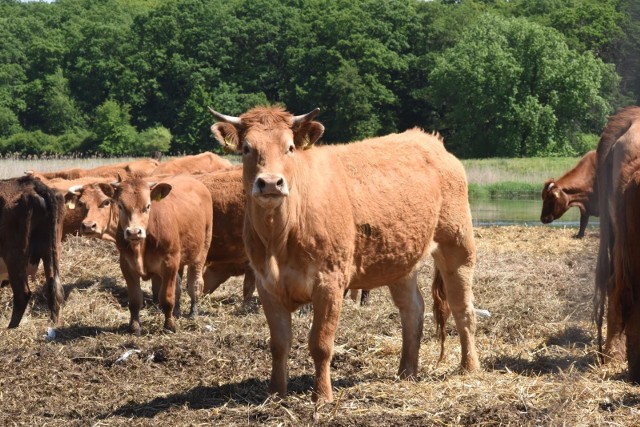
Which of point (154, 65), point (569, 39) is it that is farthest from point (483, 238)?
point (154, 65)

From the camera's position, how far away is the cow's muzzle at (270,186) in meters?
6.73

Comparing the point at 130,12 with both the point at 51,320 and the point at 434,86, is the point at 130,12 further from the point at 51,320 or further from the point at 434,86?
the point at 51,320

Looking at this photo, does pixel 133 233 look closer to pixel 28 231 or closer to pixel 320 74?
pixel 28 231

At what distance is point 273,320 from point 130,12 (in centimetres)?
10796

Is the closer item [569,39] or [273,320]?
[273,320]

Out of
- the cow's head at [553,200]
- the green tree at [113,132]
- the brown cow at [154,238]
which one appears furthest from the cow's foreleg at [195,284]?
the green tree at [113,132]

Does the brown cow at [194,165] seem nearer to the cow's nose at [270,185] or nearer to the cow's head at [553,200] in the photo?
the cow's head at [553,200]

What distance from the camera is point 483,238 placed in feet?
64.1

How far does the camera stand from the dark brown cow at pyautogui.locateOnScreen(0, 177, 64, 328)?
39.1ft

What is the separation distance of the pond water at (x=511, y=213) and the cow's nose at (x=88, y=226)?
12.8 metres

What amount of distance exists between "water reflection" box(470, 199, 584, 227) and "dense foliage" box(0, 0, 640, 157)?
23.6 meters

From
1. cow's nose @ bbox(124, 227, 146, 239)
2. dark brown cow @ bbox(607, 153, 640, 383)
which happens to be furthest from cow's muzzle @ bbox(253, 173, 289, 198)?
cow's nose @ bbox(124, 227, 146, 239)

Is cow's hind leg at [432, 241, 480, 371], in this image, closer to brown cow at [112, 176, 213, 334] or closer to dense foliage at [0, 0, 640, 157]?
brown cow at [112, 176, 213, 334]

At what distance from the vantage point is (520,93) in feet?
227
